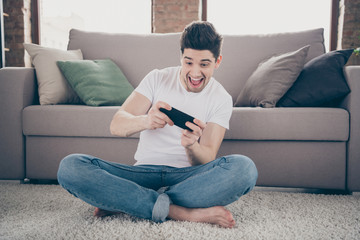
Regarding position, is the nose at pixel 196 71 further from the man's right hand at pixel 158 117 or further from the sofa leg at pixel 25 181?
the sofa leg at pixel 25 181

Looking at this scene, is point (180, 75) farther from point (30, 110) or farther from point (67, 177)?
point (30, 110)

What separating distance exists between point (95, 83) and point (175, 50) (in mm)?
679

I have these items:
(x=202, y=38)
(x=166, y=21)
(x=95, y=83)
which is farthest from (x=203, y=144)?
(x=166, y=21)

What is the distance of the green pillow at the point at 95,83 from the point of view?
2086 mm

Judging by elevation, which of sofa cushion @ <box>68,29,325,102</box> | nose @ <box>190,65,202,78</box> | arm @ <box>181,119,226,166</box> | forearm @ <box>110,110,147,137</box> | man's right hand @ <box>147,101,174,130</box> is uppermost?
sofa cushion @ <box>68,29,325,102</box>

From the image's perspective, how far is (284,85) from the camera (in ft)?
6.36

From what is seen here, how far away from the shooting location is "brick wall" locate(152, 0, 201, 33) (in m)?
4.23

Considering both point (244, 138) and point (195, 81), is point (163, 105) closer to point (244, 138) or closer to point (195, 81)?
→ point (195, 81)

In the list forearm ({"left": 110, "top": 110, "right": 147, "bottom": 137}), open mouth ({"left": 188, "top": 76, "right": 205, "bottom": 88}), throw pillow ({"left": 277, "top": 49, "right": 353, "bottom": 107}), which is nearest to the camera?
forearm ({"left": 110, "top": 110, "right": 147, "bottom": 137})

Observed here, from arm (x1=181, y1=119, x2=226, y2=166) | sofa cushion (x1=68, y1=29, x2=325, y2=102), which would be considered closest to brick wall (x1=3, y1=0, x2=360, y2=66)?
sofa cushion (x1=68, y1=29, x2=325, y2=102)

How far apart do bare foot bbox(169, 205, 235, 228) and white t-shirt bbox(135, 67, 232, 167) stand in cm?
19

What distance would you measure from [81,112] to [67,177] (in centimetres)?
77

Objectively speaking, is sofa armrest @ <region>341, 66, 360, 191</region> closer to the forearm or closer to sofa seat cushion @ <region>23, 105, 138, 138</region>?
the forearm

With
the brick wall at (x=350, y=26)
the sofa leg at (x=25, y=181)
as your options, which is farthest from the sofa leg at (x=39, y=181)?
the brick wall at (x=350, y=26)
